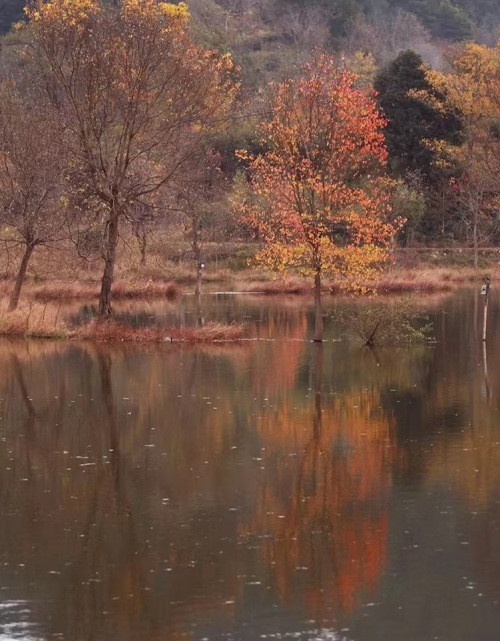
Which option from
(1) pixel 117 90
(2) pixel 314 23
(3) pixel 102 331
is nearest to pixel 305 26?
(2) pixel 314 23

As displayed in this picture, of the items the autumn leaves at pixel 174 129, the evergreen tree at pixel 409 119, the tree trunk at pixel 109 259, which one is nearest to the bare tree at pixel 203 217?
the autumn leaves at pixel 174 129

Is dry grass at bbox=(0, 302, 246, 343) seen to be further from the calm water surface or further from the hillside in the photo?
the hillside

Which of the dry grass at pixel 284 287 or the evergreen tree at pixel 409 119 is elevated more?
the evergreen tree at pixel 409 119

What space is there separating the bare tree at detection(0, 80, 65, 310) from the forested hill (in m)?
82.8

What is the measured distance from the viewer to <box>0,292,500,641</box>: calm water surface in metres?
11.7

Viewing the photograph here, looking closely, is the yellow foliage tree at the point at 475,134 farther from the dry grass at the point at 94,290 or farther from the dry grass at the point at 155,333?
the dry grass at the point at 155,333

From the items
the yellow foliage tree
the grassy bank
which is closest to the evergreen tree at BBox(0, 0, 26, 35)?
the yellow foliage tree

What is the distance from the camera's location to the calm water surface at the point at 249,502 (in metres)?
11.7

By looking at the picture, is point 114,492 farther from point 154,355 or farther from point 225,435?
point 154,355

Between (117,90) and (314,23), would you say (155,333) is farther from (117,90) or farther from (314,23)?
(314,23)

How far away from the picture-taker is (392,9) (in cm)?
14688

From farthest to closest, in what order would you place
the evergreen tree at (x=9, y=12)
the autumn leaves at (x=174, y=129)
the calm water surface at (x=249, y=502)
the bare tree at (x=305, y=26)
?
1. the bare tree at (x=305, y=26)
2. the evergreen tree at (x=9, y=12)
3. the autumn leaves at (x=174, y=129)
4. the calm water surface at (x=249, y=502)

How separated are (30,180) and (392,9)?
117m

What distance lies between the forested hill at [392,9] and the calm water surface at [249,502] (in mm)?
97668
